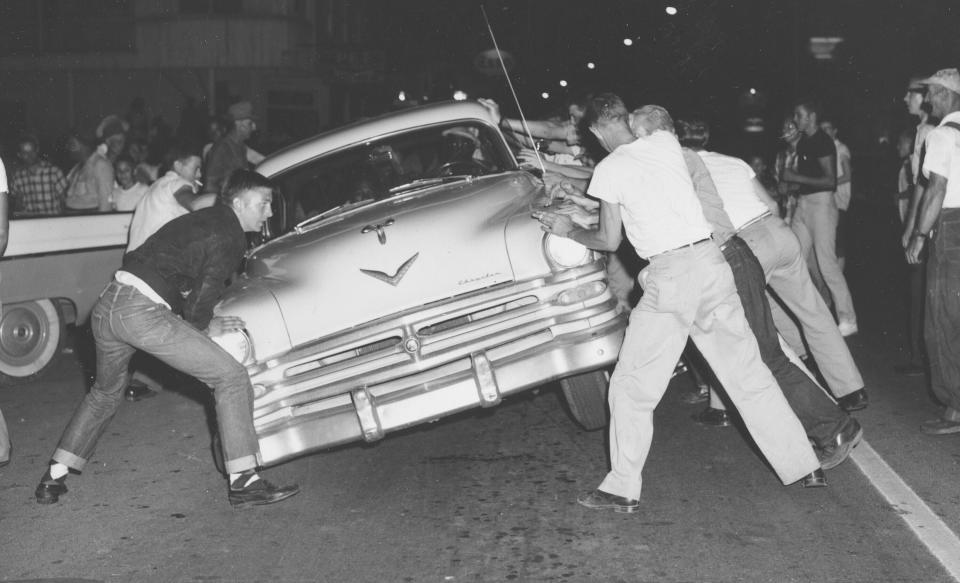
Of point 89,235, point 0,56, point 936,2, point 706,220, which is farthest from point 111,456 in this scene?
point 936,2

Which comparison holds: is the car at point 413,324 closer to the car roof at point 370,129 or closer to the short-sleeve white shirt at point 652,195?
the short-sleeve white shirt at point 652,195

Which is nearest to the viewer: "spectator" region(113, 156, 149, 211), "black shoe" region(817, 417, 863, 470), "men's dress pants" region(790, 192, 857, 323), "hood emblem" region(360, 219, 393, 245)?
"black shoe" region(817, 417, 863, 470)

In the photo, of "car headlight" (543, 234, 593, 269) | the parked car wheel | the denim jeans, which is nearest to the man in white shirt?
the denim jeans

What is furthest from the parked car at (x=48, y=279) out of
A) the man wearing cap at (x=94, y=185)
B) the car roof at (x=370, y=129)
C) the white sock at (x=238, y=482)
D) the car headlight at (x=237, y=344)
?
the white sock at (x=238, y=482)

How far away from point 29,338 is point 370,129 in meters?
3.60

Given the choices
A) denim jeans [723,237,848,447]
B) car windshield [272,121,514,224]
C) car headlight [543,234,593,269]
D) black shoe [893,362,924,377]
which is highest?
car windshield [272,121,514,224]

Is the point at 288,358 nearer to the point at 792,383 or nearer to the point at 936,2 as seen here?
the point at 792,383

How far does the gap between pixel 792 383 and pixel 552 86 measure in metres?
22.9

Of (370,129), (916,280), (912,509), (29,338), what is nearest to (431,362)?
(370,129)

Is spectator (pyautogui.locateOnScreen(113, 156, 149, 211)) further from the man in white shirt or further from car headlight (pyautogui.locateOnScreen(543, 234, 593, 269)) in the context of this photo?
the man in white shirt

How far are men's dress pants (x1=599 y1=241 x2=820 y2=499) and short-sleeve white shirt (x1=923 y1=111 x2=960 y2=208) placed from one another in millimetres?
1781

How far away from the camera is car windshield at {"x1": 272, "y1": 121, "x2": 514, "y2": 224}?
23.3 feet

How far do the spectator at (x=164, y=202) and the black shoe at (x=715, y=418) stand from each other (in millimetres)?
3823

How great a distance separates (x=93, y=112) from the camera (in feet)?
87.3
